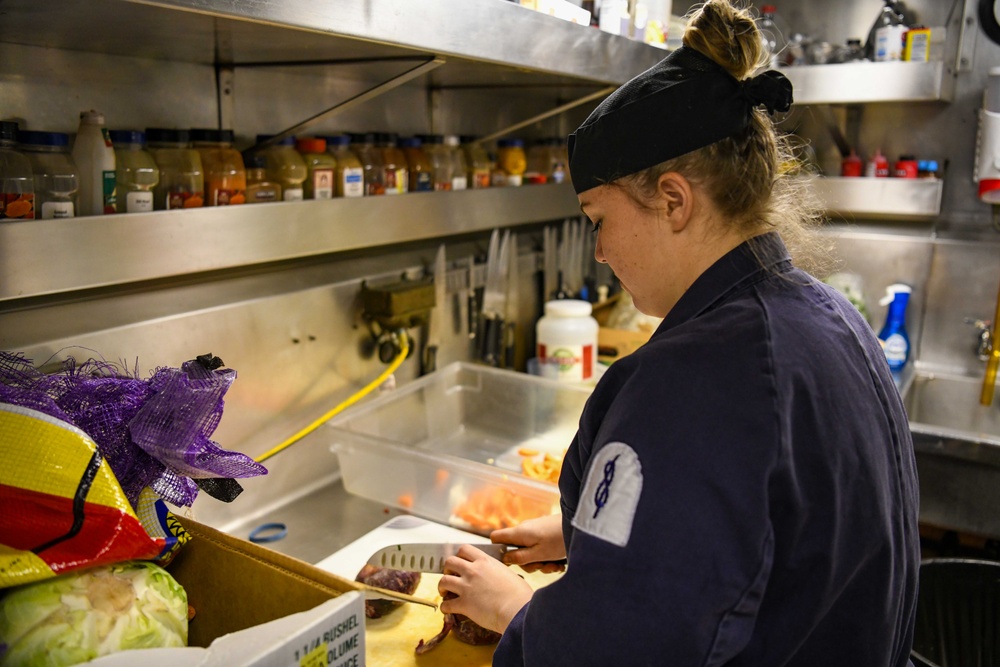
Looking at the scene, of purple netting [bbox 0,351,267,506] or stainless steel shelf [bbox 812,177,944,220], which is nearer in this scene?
purple netting [bbox 0,351,267,506]

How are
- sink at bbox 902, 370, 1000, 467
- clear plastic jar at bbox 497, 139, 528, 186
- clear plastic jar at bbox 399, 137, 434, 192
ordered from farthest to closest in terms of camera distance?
sink at bbox 902, 370, 1000, 467 → clear plastic jar at bbox 497, 139, 528, 186 → clear plastic jar at bbox 399, 137, 434, 192

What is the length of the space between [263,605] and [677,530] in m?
0.41

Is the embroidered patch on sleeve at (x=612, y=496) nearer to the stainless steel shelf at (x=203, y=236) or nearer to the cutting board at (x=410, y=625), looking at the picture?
the cutting board at (x=410, y=625)

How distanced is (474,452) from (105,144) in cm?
107

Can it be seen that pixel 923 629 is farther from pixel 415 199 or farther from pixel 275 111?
pixel 275 111

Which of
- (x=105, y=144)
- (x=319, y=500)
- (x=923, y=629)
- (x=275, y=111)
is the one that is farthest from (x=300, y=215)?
(x=923, y=629)

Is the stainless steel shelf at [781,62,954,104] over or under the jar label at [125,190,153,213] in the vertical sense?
over

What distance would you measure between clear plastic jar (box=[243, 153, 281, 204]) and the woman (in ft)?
2.41

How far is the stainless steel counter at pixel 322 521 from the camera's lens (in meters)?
1.54

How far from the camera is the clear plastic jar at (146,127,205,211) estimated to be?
1.31 meters

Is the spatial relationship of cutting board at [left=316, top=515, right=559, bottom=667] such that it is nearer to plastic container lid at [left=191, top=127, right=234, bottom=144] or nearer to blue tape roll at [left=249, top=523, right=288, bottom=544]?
blue tape roll at [left=249, top=523, right=288, bottom=544]

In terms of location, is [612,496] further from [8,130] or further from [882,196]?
[882,196]

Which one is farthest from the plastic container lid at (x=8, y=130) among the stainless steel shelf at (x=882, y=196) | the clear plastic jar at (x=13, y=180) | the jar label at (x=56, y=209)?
the stainless steel shelf at (x=882, y=196)

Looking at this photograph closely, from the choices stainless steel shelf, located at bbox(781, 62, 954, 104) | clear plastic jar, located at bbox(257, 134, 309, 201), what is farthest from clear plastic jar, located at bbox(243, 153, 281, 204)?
stainless steel shelf, located at bbox(781, 62, 954, 104)
